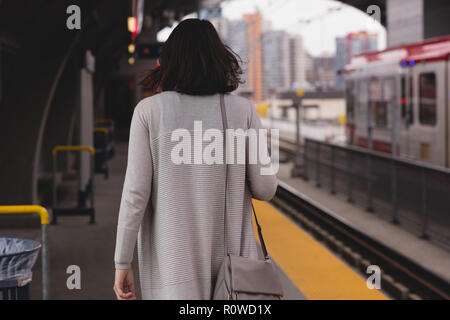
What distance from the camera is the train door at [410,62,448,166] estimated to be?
12.0 metres

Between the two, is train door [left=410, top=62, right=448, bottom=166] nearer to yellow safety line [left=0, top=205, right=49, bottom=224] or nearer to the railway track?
the railway track

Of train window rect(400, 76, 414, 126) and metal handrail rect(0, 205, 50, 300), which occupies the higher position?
train window rect(400, 76, 414, 126)

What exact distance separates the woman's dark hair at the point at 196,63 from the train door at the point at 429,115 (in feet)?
33.0

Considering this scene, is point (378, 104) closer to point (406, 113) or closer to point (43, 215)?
point (406, 113)

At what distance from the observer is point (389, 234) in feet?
30.3

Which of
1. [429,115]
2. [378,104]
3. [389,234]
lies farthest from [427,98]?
[389,234]

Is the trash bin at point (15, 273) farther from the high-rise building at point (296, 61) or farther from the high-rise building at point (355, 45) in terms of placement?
the high-rise building at point (296, 61)

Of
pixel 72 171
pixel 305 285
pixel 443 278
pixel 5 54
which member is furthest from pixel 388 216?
pixel 72 171

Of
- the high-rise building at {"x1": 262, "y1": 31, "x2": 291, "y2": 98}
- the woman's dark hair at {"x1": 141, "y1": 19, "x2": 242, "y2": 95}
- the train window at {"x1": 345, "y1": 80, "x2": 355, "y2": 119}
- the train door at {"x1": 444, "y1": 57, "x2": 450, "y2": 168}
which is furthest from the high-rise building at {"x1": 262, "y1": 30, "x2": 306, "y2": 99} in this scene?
the woman's dark hair at {"x1": 141, "y1": 19, "x2": 242, "y2": 95}

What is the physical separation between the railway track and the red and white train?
2.39m

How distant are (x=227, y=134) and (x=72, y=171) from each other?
42.8ft

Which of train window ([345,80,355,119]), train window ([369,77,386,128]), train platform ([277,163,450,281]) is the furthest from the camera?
train window ([345,80,355,119])

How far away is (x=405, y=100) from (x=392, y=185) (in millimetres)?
4495

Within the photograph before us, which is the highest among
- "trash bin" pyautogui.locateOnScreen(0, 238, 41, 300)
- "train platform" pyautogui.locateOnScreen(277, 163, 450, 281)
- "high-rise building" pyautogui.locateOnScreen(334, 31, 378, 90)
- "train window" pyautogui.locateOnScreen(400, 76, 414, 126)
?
"high-rise building" pyautogui.locateOnScreen(334, 31, 378, 90)
